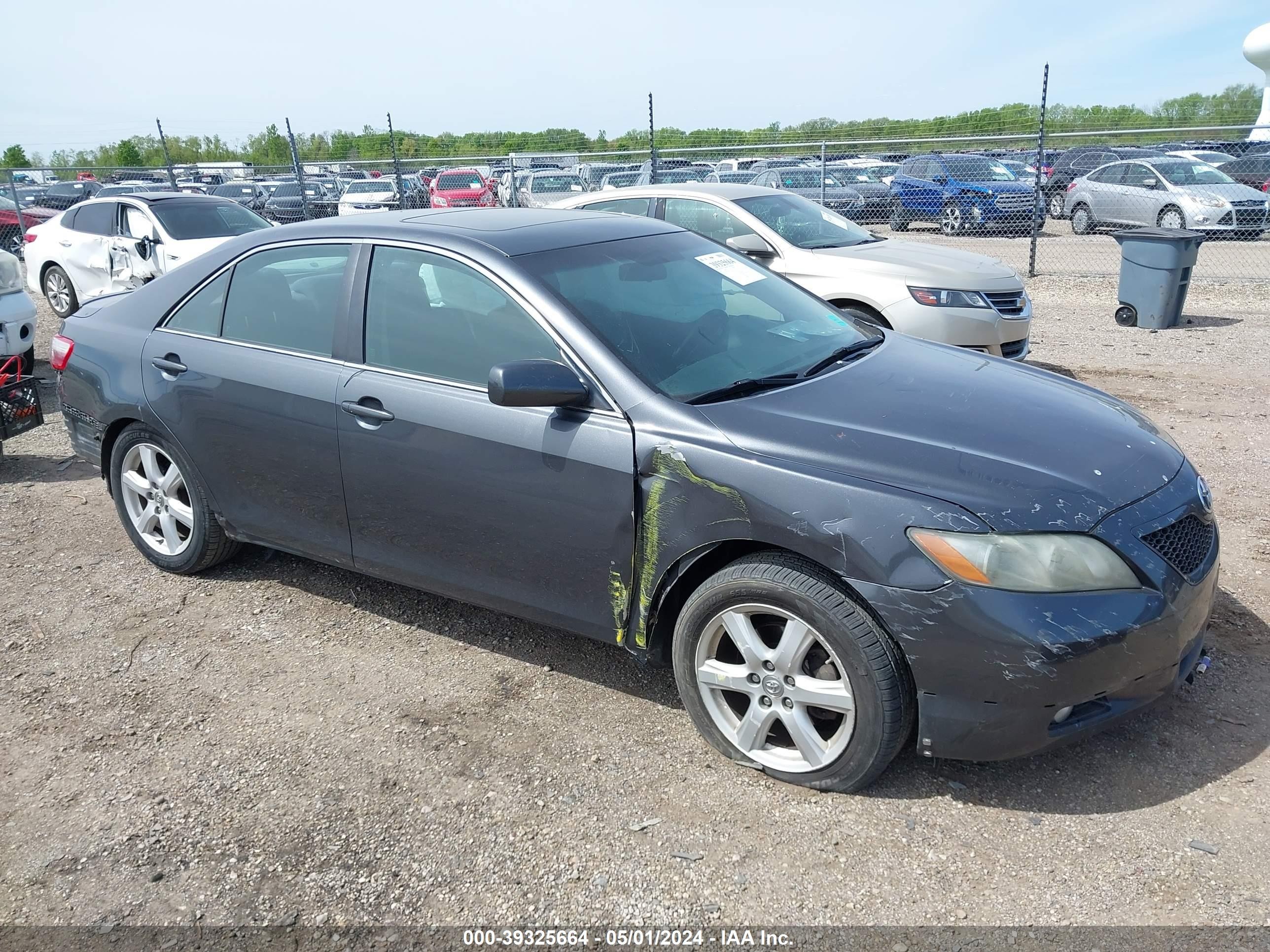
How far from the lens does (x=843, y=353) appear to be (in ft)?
12.6

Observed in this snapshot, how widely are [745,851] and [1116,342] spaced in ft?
28.1

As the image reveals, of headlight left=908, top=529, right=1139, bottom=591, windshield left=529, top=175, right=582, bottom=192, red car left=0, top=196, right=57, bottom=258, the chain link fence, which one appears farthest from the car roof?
red car left=0, top=196, right=57, bottom=258

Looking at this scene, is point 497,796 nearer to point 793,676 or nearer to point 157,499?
point 793,676

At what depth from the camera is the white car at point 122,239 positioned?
11.3 meters

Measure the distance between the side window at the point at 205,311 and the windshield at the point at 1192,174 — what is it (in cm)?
1830

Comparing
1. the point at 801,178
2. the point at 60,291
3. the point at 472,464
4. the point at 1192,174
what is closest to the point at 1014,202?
the point at 1192,174

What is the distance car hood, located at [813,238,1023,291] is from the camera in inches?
292

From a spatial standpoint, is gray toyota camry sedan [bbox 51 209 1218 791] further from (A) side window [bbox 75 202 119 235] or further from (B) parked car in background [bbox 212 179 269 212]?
(B) parked car in background [bbox 212 179 269 212]

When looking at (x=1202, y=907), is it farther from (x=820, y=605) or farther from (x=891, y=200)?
(x=891, y=200)

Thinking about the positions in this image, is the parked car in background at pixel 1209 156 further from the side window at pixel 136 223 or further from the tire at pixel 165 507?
the tire at pixel 165 507

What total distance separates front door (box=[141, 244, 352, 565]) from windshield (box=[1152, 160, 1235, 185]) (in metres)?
18.2

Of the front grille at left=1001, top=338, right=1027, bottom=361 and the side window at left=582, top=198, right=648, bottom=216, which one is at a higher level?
A: the side window at left=582, top=198, right=648, bottom=216

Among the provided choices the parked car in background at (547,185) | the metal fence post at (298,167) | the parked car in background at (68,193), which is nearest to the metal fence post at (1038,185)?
the parked car in background at (547,185)

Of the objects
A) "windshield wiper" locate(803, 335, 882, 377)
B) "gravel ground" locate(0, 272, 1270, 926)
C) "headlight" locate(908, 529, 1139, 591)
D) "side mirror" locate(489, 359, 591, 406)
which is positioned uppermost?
"side mirror" locate(489, 359, 591, 406)
